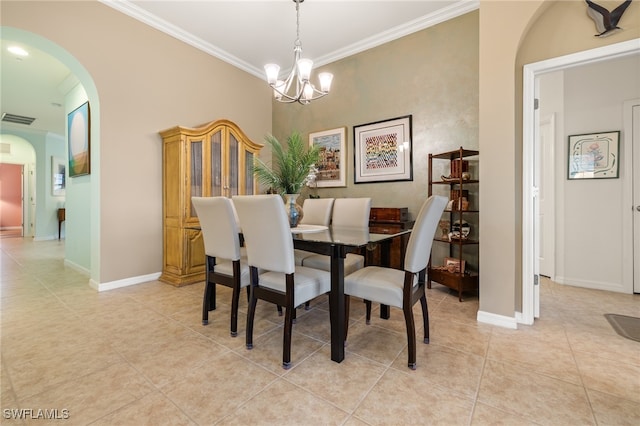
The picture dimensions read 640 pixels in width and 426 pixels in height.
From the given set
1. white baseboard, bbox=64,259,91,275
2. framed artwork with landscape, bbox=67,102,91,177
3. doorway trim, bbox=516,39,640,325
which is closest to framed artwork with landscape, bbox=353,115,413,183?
doorway trim, bbox=516,39,640,325

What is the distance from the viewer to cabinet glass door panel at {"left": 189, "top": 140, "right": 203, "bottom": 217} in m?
3.42

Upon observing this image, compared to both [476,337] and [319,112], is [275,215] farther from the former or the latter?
[319,112]

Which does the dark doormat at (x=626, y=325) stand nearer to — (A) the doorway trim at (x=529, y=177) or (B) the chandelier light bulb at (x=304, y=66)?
(A) the doorway trim at (x=529, y=177)

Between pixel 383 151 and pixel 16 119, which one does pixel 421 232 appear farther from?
pixel 16 119

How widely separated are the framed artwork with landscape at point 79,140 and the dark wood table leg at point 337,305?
11.4ft

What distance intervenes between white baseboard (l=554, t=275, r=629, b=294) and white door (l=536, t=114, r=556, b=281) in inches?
4.8

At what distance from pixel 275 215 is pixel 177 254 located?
2260 millimetres

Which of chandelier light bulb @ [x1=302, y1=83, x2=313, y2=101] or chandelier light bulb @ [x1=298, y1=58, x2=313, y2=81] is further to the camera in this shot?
chandelier light bulb @ [x1=302, y1=83, x2=313, y2=101]

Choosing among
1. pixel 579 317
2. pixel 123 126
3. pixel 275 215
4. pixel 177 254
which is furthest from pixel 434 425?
pixel 123 126

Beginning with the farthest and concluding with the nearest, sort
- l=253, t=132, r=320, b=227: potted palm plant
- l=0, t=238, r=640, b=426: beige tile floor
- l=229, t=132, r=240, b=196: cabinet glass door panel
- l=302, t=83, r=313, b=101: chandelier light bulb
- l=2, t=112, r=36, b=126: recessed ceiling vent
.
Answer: l=2, t=112, r=36, b=126: recessed ceiling vent < l=229, t=132, r=240, b=196: cabinet glass door panel < l=302, t=83, r=313, b=101: chandelier light bulb < l=253, t=132, r=320, b=227: potted palm plant < l=0, t=238, r=640, b=426: beige tile floor

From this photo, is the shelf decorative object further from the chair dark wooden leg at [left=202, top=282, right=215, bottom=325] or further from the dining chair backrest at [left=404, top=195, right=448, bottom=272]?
the chair dark wooden leg at [left=202, top=282, right=215, bottom=325]

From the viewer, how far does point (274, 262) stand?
1747 millimetres

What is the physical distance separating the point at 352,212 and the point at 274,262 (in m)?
1.31

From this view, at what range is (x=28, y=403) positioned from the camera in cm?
135
